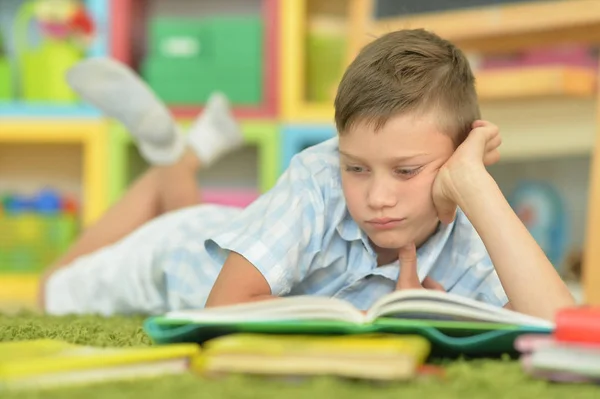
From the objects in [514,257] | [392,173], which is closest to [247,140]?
[392,173]

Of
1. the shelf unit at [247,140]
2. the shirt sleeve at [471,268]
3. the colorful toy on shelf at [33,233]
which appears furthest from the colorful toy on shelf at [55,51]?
the shirt sleeve at [471,268]

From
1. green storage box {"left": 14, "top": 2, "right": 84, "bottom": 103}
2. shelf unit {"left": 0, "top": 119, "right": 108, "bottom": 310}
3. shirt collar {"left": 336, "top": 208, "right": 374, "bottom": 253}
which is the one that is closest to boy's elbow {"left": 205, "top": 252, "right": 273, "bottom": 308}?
shirt collar {"left": 336, "top": 208, "right": 374, "bottom": 253}

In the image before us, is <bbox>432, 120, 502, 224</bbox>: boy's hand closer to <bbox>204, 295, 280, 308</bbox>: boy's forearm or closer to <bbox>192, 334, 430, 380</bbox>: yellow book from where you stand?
<bbox>204, 295, 280, 308</bbox>: boy's forearm

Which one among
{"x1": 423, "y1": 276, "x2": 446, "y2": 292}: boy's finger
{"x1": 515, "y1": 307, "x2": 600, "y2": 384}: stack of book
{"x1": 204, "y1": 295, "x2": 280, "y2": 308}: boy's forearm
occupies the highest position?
{"x1": 515, "y1": 307, "x2": 600, "y2": 384}: stack of book

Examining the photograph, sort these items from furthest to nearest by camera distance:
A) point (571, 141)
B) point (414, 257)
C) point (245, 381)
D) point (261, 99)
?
point (261, 99) → point (571, 141) → point (414, 257) → point (245, 381)

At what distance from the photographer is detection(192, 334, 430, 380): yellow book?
2.04 feet

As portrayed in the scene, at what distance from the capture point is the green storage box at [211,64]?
2.65 m

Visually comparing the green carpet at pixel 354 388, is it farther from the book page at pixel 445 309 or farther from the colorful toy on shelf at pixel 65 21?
the colorful toy on shelf at pixel 65 21

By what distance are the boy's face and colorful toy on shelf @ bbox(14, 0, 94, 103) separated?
5.95ft

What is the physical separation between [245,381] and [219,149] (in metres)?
1.19

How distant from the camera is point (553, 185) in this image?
2.78 meters

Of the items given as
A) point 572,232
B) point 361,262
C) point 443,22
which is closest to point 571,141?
point 443,22

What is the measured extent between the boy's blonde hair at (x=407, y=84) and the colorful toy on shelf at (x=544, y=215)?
61.7 inches

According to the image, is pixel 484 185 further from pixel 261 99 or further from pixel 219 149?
pixel 261 99
